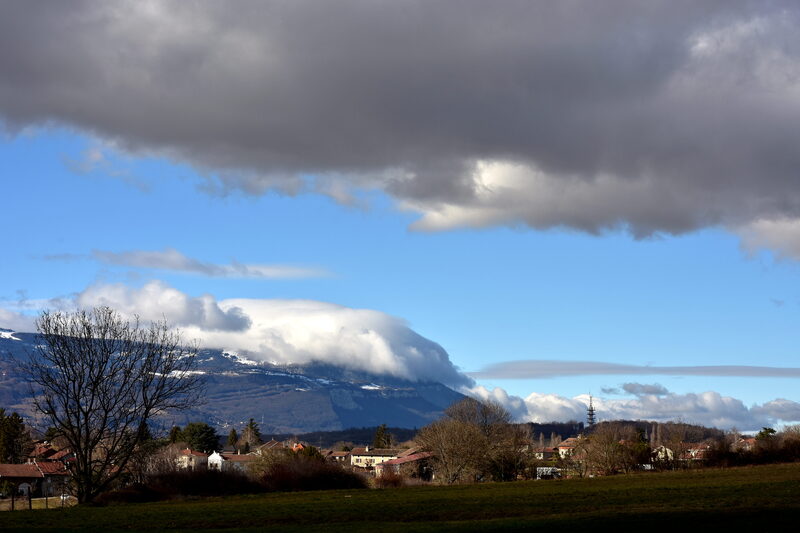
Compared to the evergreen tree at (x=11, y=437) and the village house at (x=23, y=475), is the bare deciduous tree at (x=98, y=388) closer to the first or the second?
the village house at (x=23, y=475)

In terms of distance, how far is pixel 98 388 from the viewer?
6844 centimetres

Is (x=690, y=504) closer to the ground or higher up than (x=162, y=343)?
closer to the ground

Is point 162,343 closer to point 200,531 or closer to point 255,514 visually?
point 255,514

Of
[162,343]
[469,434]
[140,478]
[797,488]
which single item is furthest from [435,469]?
[797,488]

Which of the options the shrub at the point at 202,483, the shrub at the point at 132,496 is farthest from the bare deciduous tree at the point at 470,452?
the shrub at the point at 132,496

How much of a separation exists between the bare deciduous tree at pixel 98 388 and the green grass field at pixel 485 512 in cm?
760

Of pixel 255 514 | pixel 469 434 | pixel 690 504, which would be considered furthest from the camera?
pixel 469 434

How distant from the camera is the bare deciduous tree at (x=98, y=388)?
67.1 metres

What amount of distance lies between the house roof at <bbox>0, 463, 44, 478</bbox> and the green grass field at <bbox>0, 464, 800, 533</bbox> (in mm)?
83829

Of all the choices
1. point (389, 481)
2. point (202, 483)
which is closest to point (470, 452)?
point (389, 481)

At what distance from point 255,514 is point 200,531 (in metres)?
9.34

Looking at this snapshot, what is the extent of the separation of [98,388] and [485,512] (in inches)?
1395

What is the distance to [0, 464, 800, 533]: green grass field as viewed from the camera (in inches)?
1526

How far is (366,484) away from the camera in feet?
293
